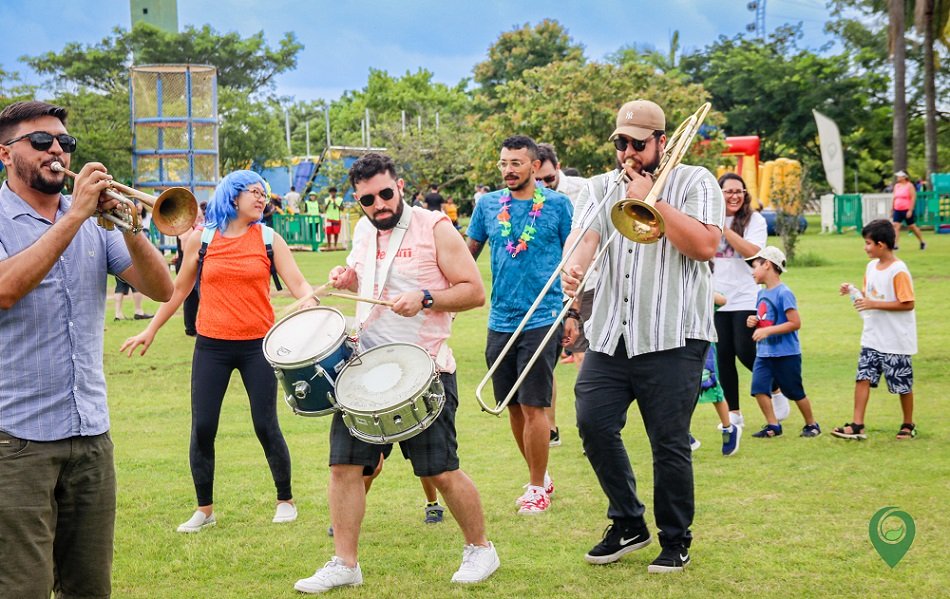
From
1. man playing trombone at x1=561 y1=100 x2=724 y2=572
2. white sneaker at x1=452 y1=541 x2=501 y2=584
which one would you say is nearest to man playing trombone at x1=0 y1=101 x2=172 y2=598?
white sneaker at x1=452 y1=541 x2=501 y2=584

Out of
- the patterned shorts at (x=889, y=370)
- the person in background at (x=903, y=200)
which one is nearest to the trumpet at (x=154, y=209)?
the patterned shorts at (x=889, y=370)

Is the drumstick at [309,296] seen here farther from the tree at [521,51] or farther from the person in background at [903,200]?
the tree at [521,51]

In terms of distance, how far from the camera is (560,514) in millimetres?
6402

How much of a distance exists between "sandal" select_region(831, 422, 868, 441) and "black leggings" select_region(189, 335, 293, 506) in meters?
4.15

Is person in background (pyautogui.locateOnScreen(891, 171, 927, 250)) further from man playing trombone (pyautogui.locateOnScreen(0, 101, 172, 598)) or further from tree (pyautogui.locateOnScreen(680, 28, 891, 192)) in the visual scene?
man playing trombone (pyautogui.locateOnScreen(0, 101, 172, 598))

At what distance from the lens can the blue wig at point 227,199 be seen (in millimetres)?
6340

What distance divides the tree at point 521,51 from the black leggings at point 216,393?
58046 mm

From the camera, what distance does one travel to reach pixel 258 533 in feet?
20.3

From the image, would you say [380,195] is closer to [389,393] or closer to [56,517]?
[389,393]

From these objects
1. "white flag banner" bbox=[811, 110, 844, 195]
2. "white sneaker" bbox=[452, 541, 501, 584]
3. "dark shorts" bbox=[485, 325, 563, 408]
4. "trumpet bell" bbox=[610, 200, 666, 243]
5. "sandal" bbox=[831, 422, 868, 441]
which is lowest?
"white sneaker" bbox=[452, 541, 501, 584]

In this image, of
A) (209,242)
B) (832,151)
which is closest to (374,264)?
(209,242)

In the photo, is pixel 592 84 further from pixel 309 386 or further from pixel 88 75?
pixel 88 75

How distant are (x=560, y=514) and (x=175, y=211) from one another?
3.30m

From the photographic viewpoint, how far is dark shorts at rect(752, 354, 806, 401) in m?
8.16
